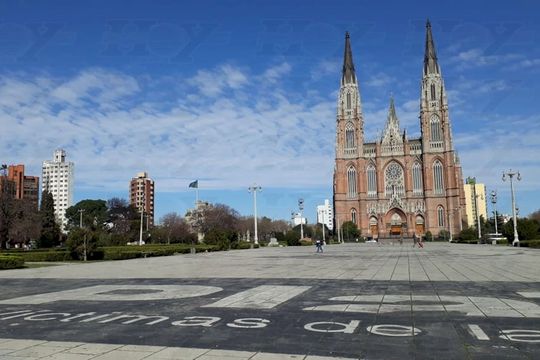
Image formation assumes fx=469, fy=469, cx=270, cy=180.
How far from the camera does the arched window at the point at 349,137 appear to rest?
110 metres

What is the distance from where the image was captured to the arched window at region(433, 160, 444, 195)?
103062mm

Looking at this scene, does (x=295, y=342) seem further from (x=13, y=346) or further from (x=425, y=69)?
(x=425, y=69)

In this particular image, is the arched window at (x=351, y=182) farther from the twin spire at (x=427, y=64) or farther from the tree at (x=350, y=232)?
the twin spire at (x=427, y=64)

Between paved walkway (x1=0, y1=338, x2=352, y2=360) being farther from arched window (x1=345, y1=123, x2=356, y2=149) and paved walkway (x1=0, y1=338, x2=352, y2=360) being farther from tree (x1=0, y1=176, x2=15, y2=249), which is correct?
arched window (x1=345, y1=123, x2=356, y2=149)

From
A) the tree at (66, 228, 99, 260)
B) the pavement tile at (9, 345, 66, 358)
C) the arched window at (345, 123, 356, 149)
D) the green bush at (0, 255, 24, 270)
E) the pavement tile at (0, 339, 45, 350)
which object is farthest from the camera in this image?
the arched window at (345, 123, 356, 149)

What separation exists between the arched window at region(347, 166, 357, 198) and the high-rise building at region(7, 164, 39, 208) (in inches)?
2777

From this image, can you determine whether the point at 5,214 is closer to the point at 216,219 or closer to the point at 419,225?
the point at 216,219

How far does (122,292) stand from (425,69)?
106 metres

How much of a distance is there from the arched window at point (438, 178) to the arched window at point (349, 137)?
1890cm

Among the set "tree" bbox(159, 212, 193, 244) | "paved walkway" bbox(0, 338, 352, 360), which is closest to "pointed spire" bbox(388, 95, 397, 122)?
"tree" bbox(159, 212, 193, 244)

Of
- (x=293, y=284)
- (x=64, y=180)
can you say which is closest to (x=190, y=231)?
(x=64, y=180)

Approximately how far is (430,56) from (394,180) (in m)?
29.4

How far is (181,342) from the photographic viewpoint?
6.64m

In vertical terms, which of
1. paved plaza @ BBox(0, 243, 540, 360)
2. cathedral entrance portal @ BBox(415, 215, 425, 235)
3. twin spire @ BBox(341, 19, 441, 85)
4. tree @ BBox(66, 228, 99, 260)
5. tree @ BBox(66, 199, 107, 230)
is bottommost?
paved plaza @ BBox(0, 243, 540, 360)
